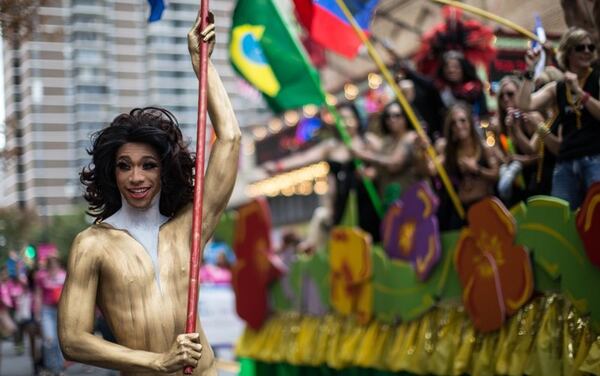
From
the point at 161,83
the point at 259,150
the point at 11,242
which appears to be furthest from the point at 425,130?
the point at 259,150

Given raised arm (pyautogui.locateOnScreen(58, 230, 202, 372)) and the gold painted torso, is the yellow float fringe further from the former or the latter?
raised arm (pyautogui.locateOnScreen(58, 230, 202, 372))

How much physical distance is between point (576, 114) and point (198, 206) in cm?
320

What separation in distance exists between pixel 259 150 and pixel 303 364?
120 ft

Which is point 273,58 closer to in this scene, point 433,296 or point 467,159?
point 467,159

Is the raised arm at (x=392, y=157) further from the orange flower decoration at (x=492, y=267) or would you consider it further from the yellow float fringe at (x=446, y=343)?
the orange flower decoration at (x=492, y=267)

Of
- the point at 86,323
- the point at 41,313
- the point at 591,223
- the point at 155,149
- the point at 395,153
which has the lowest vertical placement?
the point at 41,313

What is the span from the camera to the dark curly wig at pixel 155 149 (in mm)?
3770

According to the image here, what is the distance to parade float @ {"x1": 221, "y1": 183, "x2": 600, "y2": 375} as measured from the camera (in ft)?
19.9

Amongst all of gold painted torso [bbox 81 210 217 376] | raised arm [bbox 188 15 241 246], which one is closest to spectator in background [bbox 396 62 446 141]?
raised arm [bbox 188 15 241 246]

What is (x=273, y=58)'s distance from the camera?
9.82m

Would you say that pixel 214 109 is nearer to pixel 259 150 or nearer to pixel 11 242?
pixel 11 242

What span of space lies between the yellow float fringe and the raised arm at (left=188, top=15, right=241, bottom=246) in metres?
2.58

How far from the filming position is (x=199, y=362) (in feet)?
11.9

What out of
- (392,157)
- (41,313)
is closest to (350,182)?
(392,157)
